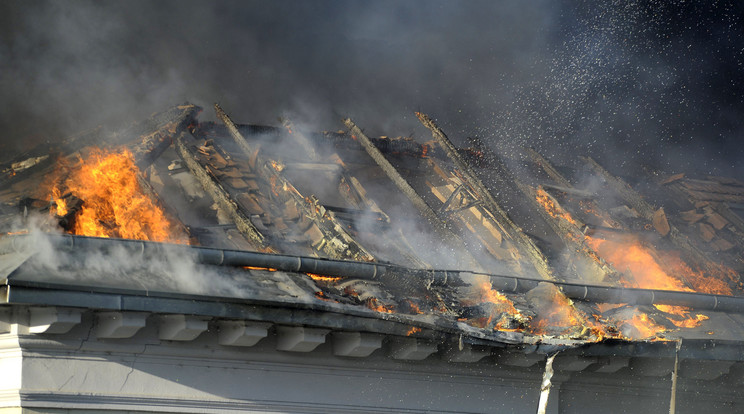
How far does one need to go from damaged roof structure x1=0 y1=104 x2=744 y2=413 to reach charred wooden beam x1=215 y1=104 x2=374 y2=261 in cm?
3

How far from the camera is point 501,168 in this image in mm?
13688

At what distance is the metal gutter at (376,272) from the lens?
6.52m

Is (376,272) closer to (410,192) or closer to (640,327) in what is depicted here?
(410,192)

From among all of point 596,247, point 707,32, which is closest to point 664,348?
point 596,247

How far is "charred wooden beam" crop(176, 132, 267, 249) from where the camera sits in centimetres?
927

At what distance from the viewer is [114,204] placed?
880 cm

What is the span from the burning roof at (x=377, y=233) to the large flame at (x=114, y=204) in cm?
3

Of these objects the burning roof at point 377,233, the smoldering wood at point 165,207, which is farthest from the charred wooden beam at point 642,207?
the smoldering wood at point 165,207

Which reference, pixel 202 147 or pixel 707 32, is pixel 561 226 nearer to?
pixel 202 147

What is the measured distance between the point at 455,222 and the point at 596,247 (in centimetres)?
244

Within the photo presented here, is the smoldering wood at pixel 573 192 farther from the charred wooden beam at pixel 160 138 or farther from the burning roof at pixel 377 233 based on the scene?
the charred wooden beam at pixel 160 138

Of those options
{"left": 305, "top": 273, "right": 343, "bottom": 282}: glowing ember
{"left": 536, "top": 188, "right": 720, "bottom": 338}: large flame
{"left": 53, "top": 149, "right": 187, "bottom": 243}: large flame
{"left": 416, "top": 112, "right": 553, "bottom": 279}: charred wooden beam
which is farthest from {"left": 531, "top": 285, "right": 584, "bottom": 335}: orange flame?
{"left": 53, "top": 149, "right": 187, "bottom": 243}: large flame

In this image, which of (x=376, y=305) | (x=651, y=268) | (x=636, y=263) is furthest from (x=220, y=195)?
(x=651, y=268)

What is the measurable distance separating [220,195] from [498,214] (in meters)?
4.50
